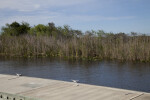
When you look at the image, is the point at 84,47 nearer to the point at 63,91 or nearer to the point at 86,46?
the point at 86,46

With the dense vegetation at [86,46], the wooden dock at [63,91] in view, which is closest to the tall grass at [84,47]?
the dense vegetation at [86,46]

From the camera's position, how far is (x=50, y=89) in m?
5.15

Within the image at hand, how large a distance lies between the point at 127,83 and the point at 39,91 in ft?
12.2

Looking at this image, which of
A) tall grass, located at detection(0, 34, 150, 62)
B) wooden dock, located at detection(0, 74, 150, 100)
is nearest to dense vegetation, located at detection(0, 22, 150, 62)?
tall grass, located at detection(0, 34, 150, 62)

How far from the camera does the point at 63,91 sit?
4922 millimetres

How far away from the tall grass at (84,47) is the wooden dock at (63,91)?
7763mm

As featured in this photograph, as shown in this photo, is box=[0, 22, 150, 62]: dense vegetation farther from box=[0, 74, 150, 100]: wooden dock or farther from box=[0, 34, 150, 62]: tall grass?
box=[0, 74, 150, 100]: wooden dock

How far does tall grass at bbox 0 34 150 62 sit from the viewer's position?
42.0ft

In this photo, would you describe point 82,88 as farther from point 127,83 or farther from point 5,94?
point 127,83

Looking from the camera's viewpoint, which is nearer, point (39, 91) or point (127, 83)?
point (39, 91)

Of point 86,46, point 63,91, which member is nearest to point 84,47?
point 86,46

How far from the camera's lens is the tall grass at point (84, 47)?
1280 cm

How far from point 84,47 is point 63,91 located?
10016mm

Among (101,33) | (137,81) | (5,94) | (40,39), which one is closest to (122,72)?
(137,81)
